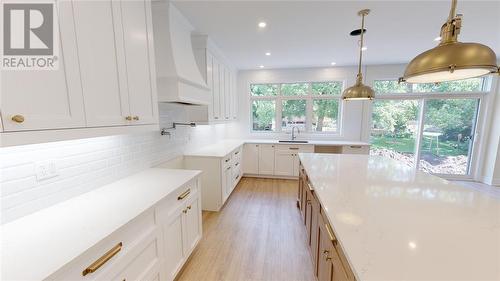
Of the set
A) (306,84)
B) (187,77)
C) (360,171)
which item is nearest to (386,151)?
(306,84)

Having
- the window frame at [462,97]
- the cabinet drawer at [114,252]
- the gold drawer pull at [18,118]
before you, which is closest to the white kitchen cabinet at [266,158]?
the window frame at [462,97]

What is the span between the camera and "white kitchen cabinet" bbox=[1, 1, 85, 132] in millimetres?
838

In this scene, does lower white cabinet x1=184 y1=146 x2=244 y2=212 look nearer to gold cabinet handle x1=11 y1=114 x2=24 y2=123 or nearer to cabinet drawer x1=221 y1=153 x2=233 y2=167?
cabinet drawer x1=221 y1=153 x2=233 y2=167

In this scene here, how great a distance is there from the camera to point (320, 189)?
5.08ft

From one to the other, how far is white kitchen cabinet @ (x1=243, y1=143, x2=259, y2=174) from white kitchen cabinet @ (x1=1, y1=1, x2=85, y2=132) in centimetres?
366

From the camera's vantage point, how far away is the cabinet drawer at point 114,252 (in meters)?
0.83

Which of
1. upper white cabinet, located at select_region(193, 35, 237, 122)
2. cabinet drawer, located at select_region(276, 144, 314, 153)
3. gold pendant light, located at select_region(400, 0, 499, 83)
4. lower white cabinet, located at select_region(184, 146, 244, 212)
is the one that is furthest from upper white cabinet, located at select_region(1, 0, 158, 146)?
cabinet drawer, located at select_region(276, 144, 314, 153)

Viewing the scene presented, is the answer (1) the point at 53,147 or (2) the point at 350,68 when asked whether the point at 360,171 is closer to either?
(1) the point at 53,147

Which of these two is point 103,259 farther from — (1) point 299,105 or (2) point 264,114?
(1) point 299,105

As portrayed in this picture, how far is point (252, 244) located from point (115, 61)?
221 centimetres

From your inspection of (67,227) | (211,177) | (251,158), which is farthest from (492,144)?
(67,227)

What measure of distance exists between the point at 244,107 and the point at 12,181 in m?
4.34

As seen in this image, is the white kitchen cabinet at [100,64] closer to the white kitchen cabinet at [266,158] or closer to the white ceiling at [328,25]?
the white ceiling at [328,25]

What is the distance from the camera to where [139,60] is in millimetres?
1575
